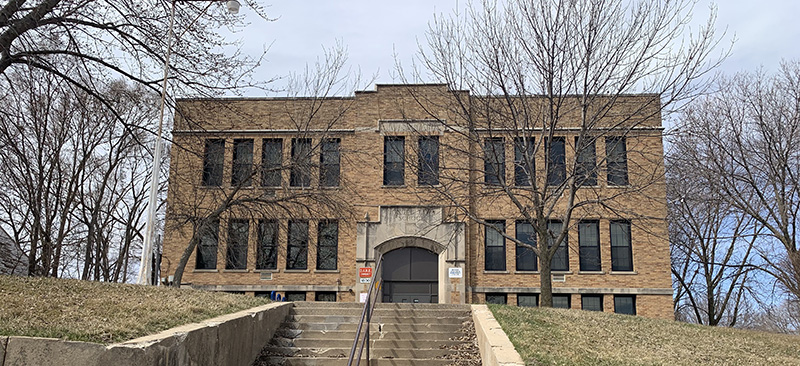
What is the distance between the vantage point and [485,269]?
2383 cm

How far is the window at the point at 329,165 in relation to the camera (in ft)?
68.1

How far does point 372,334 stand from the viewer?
11.3m

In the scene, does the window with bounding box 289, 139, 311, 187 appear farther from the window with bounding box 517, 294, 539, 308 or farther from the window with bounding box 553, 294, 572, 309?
the window with bounding box 553, 294, 572, 309

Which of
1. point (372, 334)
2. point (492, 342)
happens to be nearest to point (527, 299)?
point (372, 334)

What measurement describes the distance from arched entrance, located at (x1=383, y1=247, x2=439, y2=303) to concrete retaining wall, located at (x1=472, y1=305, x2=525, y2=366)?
11513 millimetres

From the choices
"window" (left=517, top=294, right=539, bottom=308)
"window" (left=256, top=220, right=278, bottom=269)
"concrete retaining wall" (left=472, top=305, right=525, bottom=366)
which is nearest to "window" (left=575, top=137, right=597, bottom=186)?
"concrete retaining wall" (left=472, top=305, right=525, bottom=366)

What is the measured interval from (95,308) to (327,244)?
16211 millimetres

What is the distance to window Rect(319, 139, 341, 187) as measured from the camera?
20.8 m

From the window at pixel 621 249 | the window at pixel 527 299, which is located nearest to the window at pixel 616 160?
the window at pixel 621 249

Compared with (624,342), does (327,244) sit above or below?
above

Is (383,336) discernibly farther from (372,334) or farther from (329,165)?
(329,165)

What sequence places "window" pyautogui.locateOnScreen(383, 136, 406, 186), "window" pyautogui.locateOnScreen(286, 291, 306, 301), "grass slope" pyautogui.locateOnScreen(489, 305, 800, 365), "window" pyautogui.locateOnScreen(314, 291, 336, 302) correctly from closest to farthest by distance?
"grass slope" pyautogui.locateOnScreen(489, 305, 800, 365), "window" pyautogui.locateOnScreen(314, 291, 336, 302), "window" pyautogui.locateOnScreen(286, 291, 306, 301), "window" pyautogui.locateOnScreen(383, 136, 406, 186)

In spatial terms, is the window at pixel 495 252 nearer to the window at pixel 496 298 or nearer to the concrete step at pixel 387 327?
the window at pixel 496 298

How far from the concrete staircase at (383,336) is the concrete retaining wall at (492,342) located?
301mm
